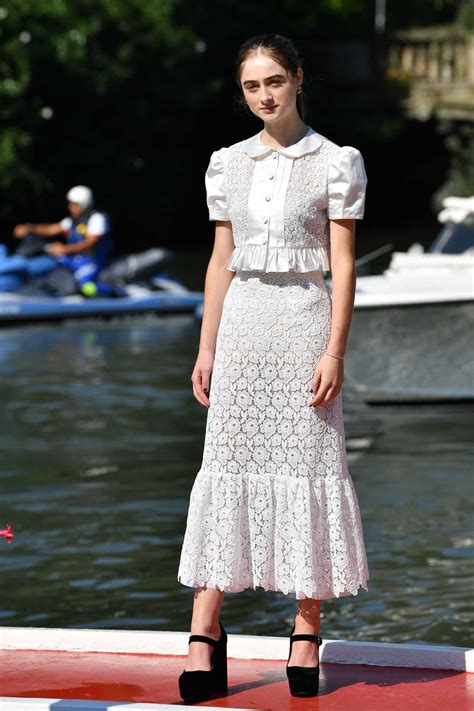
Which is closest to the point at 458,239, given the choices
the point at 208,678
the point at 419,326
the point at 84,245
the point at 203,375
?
the point at 419,326

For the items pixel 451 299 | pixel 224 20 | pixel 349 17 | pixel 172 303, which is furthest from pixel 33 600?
pixel 349 17

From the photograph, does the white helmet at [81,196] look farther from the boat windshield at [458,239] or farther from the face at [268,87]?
the face at [268,87]

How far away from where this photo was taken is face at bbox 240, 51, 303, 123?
506 centimetres

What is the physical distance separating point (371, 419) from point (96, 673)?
25.9 ft

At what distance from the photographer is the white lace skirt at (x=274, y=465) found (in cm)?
501

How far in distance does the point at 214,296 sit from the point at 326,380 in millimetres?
461

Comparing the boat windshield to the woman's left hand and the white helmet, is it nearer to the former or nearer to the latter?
the white helmet

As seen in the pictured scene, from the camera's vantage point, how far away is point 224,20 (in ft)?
116

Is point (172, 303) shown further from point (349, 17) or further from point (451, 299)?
point (349, 17)

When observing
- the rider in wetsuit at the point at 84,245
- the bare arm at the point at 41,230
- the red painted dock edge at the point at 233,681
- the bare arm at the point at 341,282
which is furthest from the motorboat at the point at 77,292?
the bare arm at the point at 341,282

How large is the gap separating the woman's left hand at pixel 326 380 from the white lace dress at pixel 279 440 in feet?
0.09

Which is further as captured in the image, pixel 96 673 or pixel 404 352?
pixel 404 352

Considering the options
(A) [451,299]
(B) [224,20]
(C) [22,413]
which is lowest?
(C) [22,413]

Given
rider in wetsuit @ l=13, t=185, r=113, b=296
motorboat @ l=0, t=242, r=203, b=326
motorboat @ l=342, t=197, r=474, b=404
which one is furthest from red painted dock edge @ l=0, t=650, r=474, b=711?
rider in wetsuit @ l=13, t=185, r=113, b=296
